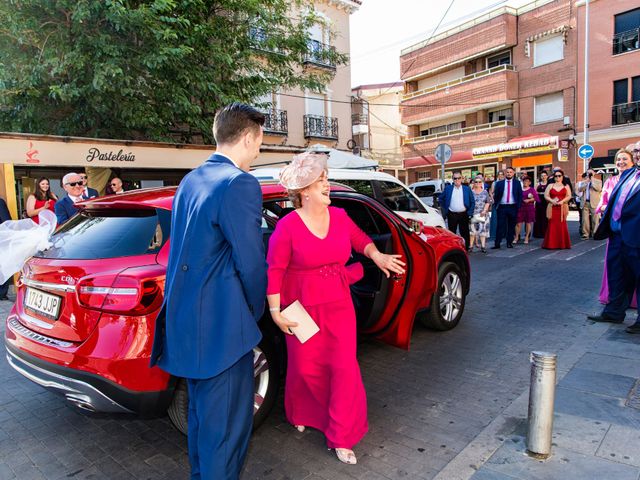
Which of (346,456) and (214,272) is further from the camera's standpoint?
(346,456)

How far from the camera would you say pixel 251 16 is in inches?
499

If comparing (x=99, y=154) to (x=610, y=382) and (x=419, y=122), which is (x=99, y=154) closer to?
(x=610, y=382)

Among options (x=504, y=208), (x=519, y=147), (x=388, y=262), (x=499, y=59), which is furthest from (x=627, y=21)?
(x=388, y=262)

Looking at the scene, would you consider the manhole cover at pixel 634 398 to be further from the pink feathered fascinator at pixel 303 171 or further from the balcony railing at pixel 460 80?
the balcony railing at pixel 460 80

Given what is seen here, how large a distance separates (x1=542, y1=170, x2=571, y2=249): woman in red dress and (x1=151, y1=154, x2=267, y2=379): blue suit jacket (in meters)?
10.6

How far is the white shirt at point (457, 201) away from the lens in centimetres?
1064

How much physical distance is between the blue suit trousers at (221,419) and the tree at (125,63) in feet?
29.5

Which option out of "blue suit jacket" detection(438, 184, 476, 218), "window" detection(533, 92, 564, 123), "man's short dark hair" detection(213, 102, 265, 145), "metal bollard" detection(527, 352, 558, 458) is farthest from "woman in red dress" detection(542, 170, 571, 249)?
"window" detection(533, 92, 564, 123)

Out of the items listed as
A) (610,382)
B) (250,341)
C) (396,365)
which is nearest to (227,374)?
(250,341)

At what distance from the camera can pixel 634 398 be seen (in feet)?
11.2

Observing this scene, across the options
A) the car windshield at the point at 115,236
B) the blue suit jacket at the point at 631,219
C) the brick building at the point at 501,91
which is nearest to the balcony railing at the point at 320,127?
the brick building at the point at 501,91

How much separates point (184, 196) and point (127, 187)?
11365 millimetres

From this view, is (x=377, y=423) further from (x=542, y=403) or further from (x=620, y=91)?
(x=620, y=91)

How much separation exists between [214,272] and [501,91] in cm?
3211
